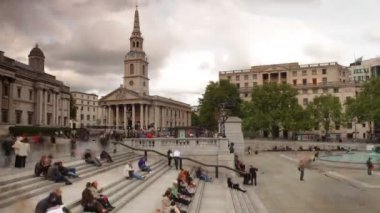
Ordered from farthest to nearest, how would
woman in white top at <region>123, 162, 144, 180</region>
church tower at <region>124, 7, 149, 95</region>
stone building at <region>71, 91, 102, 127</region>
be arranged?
stone building at <region>71, 91, 102, 127</region>
church tower at <region>124, 7, 149, 95</region>
woman in white top at <region>123, 162, 144, 180</region>

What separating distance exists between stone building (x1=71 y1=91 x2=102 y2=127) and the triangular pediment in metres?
22.4

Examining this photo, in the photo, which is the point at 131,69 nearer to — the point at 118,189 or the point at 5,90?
the point at 5,90

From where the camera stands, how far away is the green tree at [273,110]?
7194 cm

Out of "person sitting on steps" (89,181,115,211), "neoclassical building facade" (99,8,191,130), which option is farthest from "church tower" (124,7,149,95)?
"person sitting on steps" (89,181,115,211)

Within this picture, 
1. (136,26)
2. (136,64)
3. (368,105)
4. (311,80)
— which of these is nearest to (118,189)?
(368,105)

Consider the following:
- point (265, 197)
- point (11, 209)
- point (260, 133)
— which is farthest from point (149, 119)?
point (11, 209)

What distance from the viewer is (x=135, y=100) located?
112 m

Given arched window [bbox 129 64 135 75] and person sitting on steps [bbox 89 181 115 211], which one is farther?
arched window [bbox 129 64 135 75]

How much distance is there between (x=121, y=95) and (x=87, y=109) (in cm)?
3347

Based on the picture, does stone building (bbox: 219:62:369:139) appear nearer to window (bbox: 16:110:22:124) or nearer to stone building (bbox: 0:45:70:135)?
stone building (bbox: 0:45:70:135)

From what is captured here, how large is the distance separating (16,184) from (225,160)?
17575 mm

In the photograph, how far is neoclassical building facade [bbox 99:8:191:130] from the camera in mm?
112750

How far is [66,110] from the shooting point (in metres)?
69.7

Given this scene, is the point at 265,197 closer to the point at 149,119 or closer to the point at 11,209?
the point at 11,209
